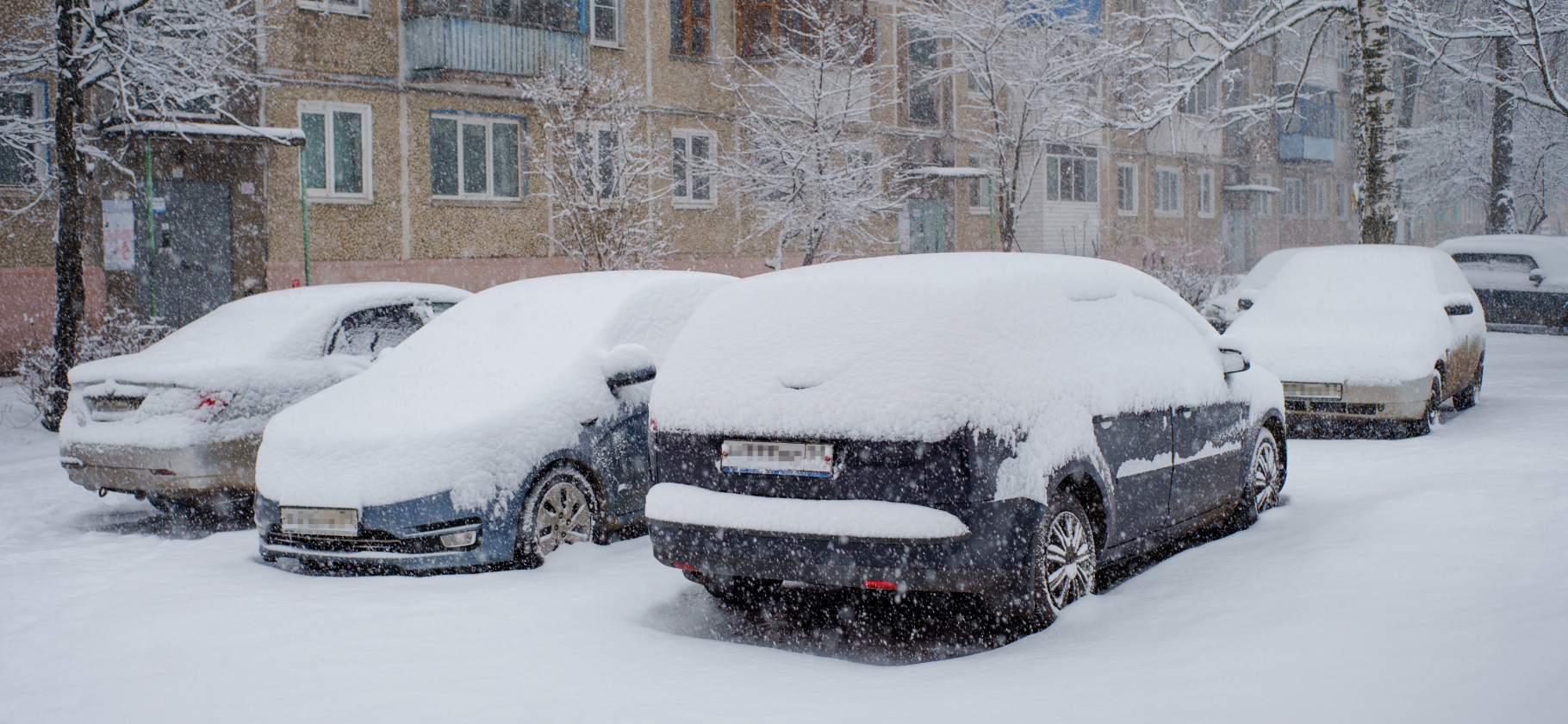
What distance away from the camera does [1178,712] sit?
158 inches

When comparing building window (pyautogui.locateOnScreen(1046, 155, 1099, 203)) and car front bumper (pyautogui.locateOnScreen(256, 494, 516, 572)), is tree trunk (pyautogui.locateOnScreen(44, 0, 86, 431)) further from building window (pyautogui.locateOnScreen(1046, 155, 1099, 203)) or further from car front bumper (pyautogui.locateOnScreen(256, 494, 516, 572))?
building window (pyautogui.locateOnScreen(1046, 155, 1099, 203))

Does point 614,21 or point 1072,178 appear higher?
point 614,21

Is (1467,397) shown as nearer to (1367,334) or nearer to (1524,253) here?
(1367,334)

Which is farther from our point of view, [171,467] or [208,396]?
[208,396]

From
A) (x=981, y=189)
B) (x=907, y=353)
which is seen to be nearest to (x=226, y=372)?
(x=907, y=353)

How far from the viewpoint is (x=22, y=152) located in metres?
17.4

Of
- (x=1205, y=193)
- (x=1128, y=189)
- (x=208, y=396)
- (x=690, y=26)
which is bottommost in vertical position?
(x=208, y=396)

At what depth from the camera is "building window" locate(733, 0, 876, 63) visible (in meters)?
25.9

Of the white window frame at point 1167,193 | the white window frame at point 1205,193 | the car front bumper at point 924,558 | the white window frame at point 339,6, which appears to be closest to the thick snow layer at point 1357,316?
the car front bumper at point 924,558

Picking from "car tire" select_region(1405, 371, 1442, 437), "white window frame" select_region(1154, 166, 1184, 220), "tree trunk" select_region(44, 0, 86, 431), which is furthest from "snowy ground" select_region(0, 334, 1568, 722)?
"white window frame" select_region(1154, 166, 1184, 220)

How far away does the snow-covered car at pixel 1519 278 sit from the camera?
2148 centimetres

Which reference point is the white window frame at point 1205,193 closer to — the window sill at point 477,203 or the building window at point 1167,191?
the building window at point 1167,191

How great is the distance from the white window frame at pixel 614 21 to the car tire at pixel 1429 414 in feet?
55.2

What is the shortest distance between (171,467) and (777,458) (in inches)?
173
